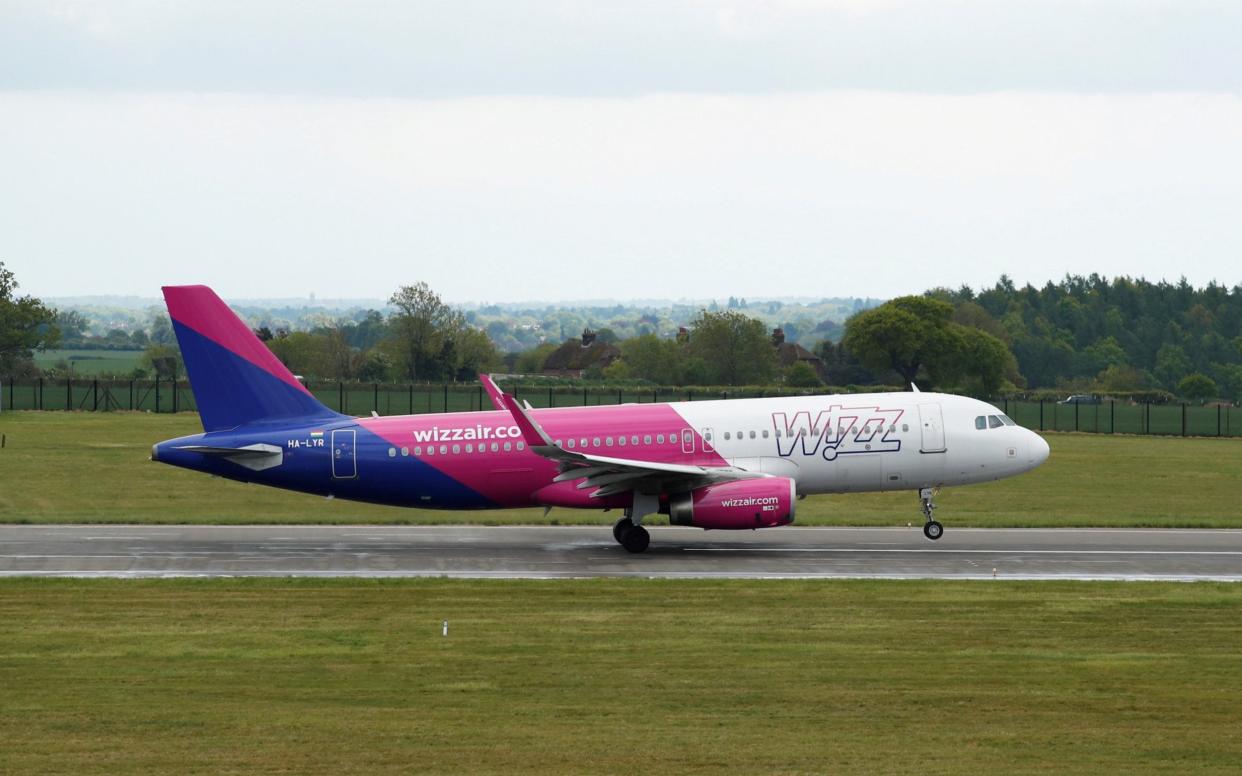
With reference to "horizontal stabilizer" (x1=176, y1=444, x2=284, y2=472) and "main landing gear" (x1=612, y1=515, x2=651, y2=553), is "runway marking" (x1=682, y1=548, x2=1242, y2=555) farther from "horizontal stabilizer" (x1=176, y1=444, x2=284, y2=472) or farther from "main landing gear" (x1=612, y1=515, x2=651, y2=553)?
"horizontal stabilizer" (x1=176, y1=444, x2=284, y2=472)

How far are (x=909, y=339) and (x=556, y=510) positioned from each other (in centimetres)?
6019

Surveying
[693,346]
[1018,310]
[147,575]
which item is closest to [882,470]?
[147,575]

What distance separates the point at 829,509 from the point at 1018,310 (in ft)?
525

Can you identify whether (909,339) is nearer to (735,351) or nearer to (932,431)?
(735,351)

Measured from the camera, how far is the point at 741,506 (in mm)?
33312

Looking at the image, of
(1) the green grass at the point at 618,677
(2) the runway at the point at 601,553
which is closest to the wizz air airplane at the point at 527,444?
(2) the runway at the point at 601,553

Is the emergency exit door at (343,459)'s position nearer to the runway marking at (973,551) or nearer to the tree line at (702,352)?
the runway marking at (973,551)

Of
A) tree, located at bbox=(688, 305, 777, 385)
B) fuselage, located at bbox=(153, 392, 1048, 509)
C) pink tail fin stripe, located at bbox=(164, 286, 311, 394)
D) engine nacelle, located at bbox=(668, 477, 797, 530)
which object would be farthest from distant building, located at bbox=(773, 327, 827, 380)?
engine nacelle, located at bbox=(668, 477, 797, 530)

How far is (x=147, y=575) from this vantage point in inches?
1221

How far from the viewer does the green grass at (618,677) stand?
17.1 metres

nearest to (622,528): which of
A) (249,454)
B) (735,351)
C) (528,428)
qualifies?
(528,428)

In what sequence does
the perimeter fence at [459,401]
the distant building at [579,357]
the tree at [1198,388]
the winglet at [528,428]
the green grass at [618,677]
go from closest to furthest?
1. the green grass at [618,677]
2. the winglet at [528,428]
3. the perimeter fence at [459,401]
4. the tree at [1198,388]
5. the distant building at [579,357]

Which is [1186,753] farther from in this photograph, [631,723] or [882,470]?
[882,470]

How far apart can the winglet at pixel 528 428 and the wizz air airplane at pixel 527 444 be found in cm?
105
